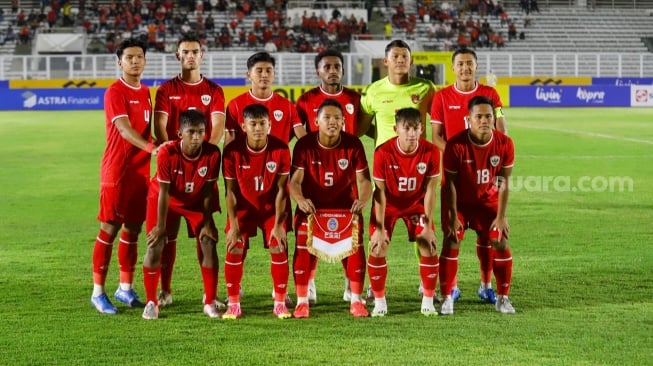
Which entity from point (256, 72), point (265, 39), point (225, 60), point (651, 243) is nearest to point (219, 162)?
point (256, 72)

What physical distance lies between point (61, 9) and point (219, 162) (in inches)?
1641

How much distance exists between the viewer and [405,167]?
23.4ft

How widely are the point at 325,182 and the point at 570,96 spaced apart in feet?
112

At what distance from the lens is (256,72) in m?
7.56

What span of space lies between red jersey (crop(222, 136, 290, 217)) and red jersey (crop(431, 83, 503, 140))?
136 cm

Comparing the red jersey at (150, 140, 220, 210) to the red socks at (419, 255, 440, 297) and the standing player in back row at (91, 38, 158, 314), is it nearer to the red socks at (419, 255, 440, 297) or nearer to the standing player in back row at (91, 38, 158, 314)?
the standing player in back row at (91, 38, 158, 314)

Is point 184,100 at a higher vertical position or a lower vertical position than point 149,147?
higher

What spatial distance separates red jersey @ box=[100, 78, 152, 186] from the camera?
7.52m

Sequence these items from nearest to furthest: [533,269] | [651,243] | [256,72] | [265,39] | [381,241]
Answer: [381,241], [256,72], [533,269], [651,243], [265,39]

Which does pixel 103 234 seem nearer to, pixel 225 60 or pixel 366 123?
pixel 366 123

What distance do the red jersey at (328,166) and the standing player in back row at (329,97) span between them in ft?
1.81

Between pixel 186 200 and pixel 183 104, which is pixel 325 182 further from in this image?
pixel 183 104

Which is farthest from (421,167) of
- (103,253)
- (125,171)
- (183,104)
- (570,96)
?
(570,96)

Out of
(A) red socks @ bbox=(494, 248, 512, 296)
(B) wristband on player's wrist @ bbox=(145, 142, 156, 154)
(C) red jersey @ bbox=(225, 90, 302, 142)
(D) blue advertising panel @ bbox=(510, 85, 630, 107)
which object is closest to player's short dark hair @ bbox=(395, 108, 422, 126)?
(C) red jersey @ bbox=(225, 90, 302, 142)
